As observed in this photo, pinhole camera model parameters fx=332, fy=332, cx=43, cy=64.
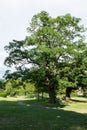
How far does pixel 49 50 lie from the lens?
5197cm

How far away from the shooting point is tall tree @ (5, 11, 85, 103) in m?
53.2

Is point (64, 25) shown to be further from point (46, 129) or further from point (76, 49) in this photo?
point (46, 129)

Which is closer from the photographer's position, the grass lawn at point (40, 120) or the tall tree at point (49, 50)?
the grass lawn at point (40, 120)

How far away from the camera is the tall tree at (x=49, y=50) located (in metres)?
53.2

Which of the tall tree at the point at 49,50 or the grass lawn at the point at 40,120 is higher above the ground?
the tall tree at the point at 49,50

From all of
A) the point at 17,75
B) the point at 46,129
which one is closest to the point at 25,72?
the point at 17,75

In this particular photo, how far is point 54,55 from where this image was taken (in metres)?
52.5

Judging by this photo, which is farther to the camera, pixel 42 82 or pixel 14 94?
pixel 14 94

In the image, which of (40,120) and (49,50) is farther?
(49,50)

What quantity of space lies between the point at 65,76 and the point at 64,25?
8637 millimetres

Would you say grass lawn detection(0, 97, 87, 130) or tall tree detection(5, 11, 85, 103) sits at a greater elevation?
tall tree detection(5, 11, 85, 103)

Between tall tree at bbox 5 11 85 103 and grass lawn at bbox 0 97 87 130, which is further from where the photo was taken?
tall tree at bbox 5 11 85 103

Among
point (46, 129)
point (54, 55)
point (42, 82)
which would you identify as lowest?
point (46, 129)

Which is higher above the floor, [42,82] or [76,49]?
[76,49]
